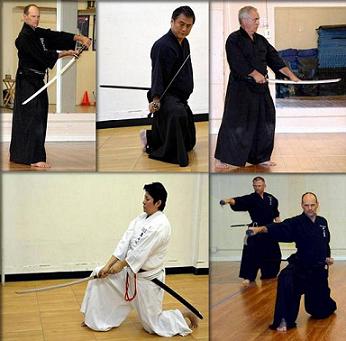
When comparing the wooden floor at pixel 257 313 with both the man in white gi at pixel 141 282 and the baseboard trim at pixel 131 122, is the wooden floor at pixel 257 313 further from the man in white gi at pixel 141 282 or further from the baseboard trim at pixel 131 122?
the baseboard trim at pixel 131 122

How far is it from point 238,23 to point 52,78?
82cm

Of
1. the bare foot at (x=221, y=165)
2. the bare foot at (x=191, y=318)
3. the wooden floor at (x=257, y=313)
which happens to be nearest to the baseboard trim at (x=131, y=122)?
the bare foot at (x=221, y=165)

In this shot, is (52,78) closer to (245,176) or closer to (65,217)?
(65,217)

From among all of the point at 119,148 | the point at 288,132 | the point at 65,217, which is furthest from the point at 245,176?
the point at 65,217

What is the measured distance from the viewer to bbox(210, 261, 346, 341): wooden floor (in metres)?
→ 2.52

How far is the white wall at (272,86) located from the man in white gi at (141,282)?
44 centimetres

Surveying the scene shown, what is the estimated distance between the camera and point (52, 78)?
2656 millimetres

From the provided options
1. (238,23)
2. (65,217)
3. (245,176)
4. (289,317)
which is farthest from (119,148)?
(289,317)

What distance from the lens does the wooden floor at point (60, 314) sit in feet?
8.23

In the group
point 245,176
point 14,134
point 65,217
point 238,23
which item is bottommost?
point 65,217

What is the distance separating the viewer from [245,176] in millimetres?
2598

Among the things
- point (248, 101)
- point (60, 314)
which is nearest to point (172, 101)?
point (248, 101)

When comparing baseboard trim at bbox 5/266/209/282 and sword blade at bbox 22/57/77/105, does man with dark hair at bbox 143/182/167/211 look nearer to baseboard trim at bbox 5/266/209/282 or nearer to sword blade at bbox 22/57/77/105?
baseboard trim at bbox 5/266/209/282

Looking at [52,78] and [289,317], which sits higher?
[52,78]
